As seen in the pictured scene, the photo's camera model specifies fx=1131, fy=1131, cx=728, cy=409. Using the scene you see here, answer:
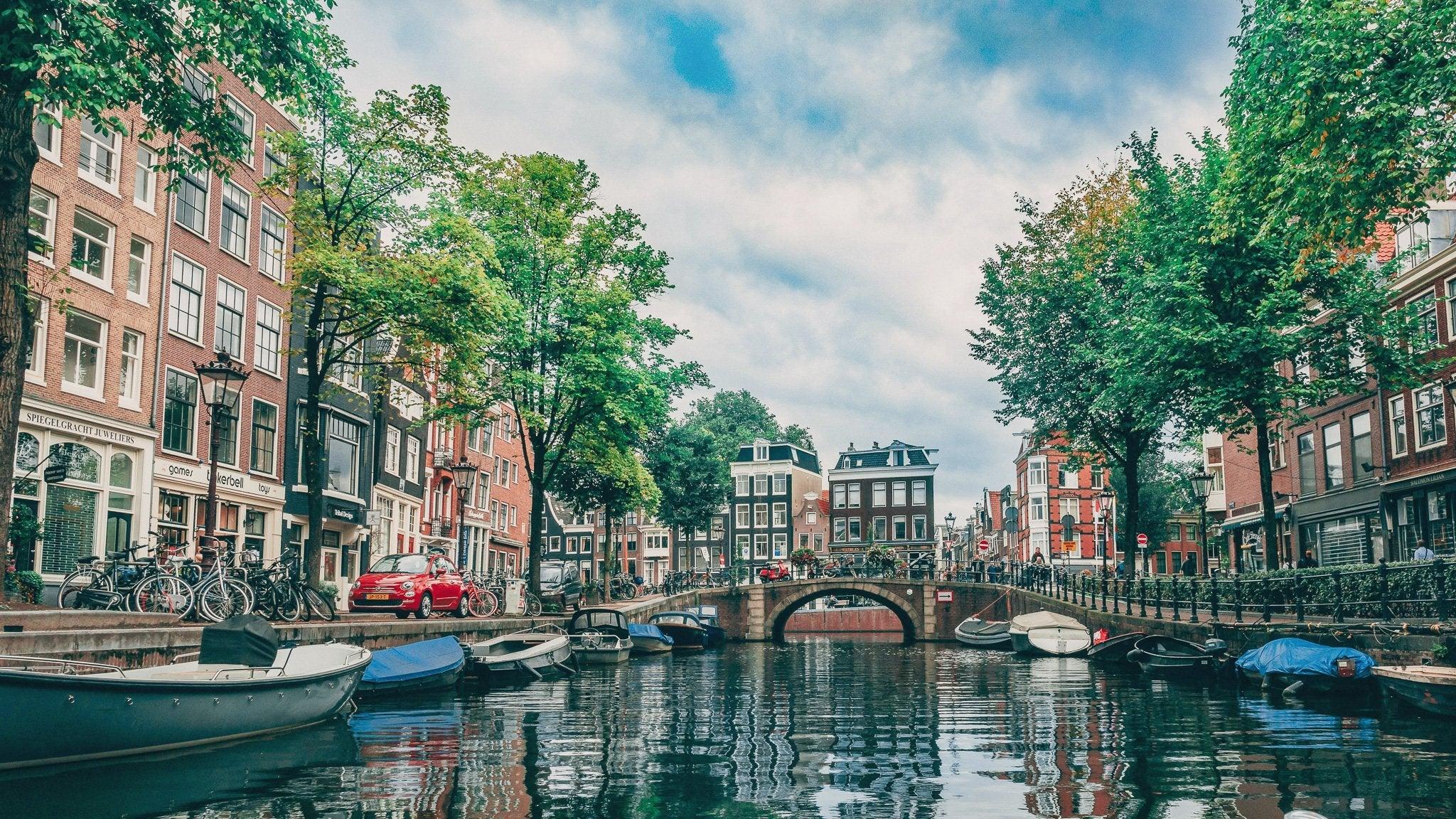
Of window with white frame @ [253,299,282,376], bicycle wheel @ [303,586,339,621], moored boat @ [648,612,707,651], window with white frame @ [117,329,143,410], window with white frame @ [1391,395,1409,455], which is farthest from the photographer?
moored boat @ [648,612,707,651]

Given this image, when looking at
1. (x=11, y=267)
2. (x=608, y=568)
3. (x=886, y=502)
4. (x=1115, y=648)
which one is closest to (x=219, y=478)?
(x=11, y=267)

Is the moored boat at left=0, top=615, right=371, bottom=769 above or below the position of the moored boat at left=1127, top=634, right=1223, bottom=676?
above

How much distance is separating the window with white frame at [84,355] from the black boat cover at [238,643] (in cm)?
1306

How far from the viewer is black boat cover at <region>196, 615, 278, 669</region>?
14.2m

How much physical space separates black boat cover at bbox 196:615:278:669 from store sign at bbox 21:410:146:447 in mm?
11728

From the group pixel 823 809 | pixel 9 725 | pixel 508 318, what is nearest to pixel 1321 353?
pixel 508 318

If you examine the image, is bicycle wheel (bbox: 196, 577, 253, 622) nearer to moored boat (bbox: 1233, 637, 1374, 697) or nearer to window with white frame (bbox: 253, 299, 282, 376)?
window with white frame (bbox: 253, 299, 282, 376)

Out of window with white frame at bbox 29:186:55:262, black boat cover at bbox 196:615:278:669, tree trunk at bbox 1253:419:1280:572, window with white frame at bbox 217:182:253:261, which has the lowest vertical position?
black boat cover at bbox 196:615:278:669

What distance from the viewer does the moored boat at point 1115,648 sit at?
31000 millimetres

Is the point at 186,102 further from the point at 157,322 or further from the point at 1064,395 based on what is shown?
the point at 1064,395

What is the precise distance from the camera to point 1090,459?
38.7 metres

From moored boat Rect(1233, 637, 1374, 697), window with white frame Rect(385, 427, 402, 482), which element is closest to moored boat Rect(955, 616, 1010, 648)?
moored boat Rect(1233, 637, 1374, 697)

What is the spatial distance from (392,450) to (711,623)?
61.0 feet

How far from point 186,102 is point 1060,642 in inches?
1316
